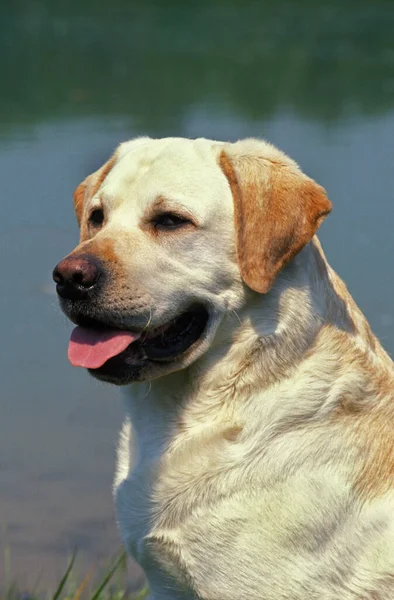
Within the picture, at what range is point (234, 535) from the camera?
5.02m

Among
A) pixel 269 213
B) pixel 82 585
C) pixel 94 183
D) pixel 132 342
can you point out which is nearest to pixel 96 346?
pixel 132 342

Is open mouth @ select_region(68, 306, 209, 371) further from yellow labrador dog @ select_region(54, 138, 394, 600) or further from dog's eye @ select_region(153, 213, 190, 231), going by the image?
dog's eye @ select_region(153, 213, 190, 231)

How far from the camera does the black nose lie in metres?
4.96

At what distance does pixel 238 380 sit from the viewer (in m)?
5.19

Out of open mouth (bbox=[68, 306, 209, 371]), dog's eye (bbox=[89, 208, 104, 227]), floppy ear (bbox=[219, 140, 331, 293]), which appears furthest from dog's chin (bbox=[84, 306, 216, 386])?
dog's eye (bbox=[89, 208, 104, 227])

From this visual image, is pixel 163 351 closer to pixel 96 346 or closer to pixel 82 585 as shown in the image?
pixel 96 346

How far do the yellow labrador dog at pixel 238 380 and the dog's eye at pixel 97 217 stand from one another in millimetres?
187

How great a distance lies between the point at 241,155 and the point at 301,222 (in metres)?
0.40

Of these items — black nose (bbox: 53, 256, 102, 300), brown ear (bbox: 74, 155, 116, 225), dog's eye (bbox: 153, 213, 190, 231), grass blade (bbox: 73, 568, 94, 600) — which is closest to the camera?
black nose (bbox: 53, 256, 102, 300)

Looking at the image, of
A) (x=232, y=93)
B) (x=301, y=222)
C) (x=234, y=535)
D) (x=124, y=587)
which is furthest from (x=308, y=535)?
(x=232, y=93)

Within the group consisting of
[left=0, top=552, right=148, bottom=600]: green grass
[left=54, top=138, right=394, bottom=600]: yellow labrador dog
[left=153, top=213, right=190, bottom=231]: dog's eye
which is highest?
[left=153, top=213, right=190, bottom=231]: dog's eye

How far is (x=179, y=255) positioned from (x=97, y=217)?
20.8 inches

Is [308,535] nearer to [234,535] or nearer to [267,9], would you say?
[234,535]

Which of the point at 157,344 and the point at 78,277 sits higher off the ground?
the point at 78,277
